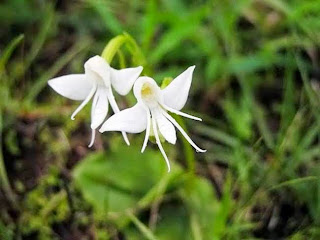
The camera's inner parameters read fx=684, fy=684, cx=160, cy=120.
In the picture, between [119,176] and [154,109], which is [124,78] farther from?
[119,176]

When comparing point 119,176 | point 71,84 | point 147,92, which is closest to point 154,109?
point 147,92

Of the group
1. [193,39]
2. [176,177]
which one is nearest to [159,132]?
[176,177]

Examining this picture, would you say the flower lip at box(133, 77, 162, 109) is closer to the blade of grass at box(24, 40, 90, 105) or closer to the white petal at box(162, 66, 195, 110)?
the white petal at box(162, 66, 195, 110)

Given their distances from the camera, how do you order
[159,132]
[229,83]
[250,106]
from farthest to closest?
[229,83]
[250,106]
[159,132]

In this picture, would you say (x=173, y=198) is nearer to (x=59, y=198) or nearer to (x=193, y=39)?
(x=59, y=198)

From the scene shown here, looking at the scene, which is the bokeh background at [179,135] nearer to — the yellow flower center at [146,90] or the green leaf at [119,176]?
the green leaf at [119,176]

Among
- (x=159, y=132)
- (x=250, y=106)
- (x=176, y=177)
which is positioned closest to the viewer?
(x=159, y=132)
